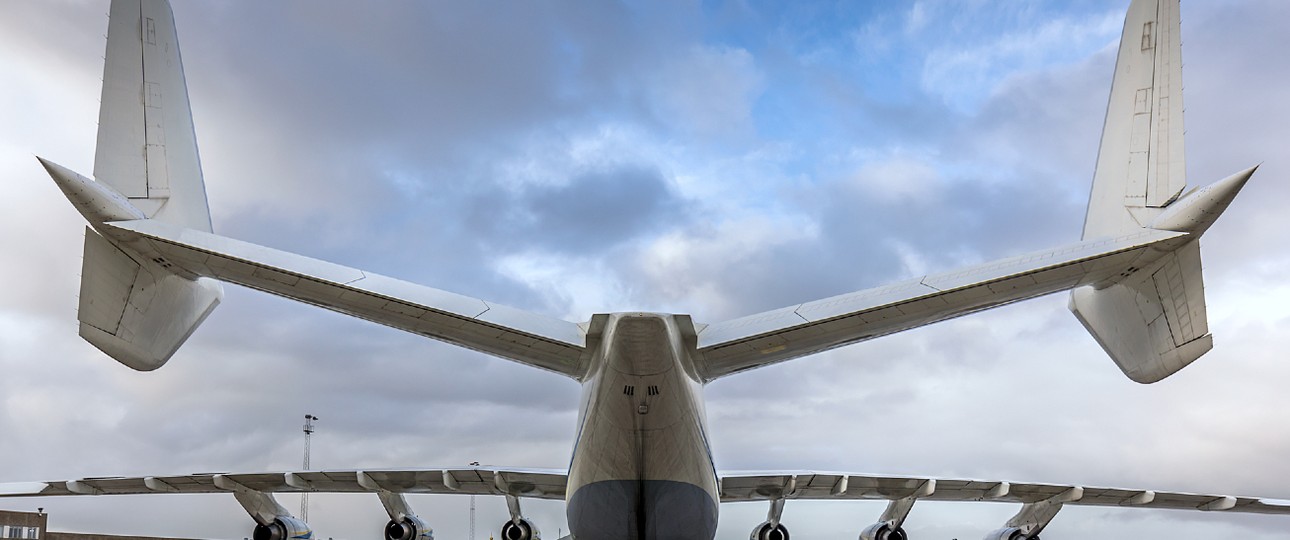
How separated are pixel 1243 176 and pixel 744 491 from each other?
10.8 meters

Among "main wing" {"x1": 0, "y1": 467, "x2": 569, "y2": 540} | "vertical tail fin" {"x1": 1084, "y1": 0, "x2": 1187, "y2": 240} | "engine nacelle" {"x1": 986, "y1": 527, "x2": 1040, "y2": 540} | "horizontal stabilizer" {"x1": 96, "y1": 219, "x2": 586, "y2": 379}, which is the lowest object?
"engine nacelle" {"x1": 986, "y1": 527, "x2": 1040, "y2": 540}

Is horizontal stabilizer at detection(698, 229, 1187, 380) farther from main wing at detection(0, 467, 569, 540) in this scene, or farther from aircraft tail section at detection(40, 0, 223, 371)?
main wing at detection(0, 467, 569, 540)

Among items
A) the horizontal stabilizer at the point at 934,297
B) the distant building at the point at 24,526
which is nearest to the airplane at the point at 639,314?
the horizontal stabilizer at the point at 934,297

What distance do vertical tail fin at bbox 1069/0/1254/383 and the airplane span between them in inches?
0.8

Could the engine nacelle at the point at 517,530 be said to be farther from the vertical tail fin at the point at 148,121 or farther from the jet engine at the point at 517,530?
the vertical tail fin at the point at 148,121

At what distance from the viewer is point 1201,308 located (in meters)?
9.80

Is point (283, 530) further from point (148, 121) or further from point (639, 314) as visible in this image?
point (639, 314)

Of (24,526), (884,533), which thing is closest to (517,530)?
(884,533)

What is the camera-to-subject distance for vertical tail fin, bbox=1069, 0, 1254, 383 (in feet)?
32.0

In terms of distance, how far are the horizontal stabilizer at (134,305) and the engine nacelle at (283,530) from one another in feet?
24.9

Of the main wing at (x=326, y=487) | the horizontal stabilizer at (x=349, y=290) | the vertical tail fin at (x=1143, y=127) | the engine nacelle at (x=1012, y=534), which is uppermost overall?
the vertical tail fin at (x=1143, y=127)

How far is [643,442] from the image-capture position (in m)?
10.1

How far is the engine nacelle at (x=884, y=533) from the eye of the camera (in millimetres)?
19500

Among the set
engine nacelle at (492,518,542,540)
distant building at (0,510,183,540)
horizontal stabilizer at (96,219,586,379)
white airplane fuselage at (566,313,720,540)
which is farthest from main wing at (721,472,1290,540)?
distant building at (0,510,183,540)
